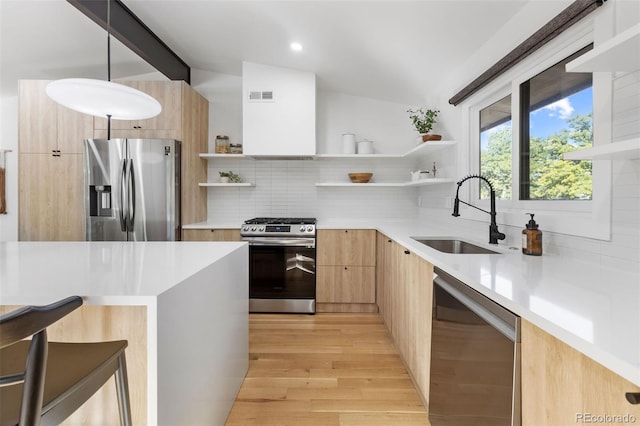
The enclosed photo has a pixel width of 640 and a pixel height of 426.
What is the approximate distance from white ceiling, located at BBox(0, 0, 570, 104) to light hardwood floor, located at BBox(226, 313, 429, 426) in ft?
7.53

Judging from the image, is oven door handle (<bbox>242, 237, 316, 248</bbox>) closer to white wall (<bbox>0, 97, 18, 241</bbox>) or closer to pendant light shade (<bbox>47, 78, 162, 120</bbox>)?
pendant light shade (<bbox>47, 78, 162, 120</bbox>)

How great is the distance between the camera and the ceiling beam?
242 cm

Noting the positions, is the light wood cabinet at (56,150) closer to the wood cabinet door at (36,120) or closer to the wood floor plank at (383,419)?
the wood cabinet door at (36,120)

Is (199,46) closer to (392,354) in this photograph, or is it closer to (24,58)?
(24,58)

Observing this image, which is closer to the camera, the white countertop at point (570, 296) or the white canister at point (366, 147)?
the white countertop at point (570, 296)

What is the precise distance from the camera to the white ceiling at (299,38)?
2123mm

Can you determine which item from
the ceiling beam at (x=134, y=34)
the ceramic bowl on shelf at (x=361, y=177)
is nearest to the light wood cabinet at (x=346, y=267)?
the ceramic bowl on shelf at (x=361, y=177)

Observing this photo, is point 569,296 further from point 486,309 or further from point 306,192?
point 306,192

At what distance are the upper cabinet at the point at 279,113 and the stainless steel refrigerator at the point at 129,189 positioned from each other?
887 millimetres

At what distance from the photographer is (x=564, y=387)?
0.75 m

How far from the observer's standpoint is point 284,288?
129 inches

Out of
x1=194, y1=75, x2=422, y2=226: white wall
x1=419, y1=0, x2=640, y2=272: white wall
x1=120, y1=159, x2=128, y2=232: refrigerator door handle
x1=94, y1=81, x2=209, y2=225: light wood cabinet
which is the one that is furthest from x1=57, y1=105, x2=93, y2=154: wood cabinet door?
x1=419, y1=0, x2=640, y2=272: white wall

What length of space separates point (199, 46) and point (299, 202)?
80.5 inches

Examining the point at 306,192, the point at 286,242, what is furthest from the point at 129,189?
the point at 306,192
